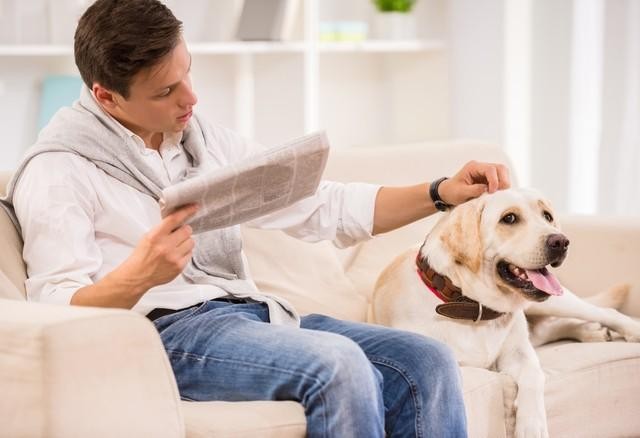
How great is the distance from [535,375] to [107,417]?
93 centimetres

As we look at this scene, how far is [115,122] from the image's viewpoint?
1941mm

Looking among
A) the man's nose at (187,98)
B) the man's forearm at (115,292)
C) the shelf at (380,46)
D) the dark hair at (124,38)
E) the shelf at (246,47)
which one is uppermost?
the dark hair at (124,38)

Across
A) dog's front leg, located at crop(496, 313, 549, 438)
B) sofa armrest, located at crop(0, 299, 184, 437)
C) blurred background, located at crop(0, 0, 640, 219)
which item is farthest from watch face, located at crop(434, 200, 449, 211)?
blurred background, located at crop(0, 0, 640, 219)

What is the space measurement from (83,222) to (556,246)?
2.86 ft

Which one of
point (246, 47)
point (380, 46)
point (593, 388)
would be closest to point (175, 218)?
point (593, 388)

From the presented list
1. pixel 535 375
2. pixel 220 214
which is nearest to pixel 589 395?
pixel 535 375

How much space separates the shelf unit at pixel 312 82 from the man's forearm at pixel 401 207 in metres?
1.56

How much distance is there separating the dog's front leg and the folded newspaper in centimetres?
58

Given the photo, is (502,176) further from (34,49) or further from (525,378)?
(34,49)

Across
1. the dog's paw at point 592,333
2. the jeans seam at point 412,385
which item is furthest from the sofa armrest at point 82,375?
the dog's paw at point 592,333

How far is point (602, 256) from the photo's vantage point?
2689 mm

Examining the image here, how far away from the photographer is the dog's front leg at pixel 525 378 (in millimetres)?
2066

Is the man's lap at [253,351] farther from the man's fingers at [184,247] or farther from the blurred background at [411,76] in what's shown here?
the blurred background at [411,76]

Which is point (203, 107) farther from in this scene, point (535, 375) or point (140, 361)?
point (140, 361)
